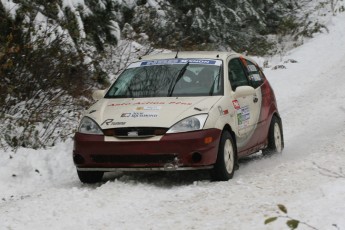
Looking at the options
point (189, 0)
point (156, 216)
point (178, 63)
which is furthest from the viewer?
point (189, 0)

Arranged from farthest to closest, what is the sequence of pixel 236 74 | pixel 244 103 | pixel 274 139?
pixel 274 139 < pixel 236 74 < pixel 244 103

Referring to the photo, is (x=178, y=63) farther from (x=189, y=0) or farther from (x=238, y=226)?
(x=189, y=0)

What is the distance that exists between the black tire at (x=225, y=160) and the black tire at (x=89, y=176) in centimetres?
142

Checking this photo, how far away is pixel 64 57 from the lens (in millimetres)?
10453

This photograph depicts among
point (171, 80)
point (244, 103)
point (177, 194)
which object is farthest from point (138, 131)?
point (244, 103)

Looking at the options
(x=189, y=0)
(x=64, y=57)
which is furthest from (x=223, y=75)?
(x=189, y=0)

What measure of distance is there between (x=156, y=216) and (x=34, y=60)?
5121 millimetres

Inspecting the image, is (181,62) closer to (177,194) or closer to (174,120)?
(174,120)

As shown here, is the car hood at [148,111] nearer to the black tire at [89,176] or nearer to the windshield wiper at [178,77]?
the windshield wiper at [178,77]

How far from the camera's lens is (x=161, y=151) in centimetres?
688

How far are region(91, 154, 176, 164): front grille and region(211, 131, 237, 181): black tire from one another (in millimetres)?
541

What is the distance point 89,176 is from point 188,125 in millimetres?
1421

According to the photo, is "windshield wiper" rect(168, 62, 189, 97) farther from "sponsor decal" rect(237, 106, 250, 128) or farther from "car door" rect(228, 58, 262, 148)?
"sponsor decal" rect(237, 106, 250, 128)

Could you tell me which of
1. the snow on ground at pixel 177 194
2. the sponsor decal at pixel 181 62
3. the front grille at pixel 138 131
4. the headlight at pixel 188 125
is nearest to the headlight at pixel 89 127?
the front grille at pixel 138 131
